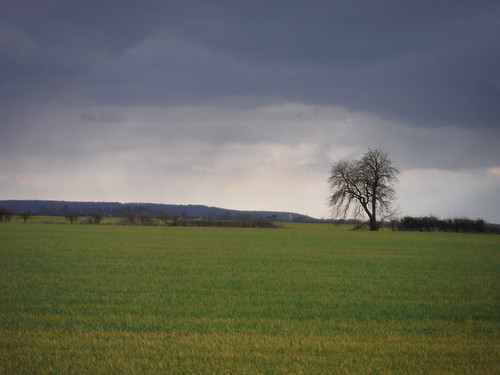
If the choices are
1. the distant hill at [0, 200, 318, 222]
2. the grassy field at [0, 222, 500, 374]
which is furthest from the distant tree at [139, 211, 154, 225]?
the grassy field at [0, 222, 500, 374]

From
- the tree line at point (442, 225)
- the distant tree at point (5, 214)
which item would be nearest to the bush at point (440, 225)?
the tree line at point (442, 225)

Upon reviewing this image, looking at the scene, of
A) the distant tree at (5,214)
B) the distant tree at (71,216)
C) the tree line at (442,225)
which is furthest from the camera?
the distant tree at (5,214)

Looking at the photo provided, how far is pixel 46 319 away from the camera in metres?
9.12

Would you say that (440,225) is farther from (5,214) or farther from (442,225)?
(5,214)

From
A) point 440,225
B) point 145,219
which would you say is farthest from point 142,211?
point 440,225

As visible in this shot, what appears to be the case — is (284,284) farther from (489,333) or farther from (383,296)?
(489,333)

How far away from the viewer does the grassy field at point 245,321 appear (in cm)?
662

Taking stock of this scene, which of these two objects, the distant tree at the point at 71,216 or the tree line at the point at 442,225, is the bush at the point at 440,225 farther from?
the distant tree at the point at 71,216

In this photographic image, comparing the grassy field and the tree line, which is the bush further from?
the grassy field

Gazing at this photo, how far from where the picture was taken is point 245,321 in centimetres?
909

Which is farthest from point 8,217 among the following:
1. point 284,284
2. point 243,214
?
point 284,284

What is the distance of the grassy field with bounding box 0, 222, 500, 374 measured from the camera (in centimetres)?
662

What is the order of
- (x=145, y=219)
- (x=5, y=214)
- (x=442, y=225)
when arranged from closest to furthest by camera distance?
(x=442, y=225) → (x=145, y=219) → (x=5, y=214)

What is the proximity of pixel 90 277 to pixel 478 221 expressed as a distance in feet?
203
